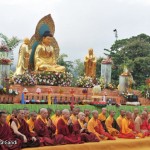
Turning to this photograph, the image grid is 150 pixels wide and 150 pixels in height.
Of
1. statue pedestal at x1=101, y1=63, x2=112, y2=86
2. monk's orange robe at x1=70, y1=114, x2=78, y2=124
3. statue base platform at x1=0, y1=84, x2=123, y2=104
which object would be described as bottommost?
monk's orange robe at x1=70, y1=114, x2=78, y2=124

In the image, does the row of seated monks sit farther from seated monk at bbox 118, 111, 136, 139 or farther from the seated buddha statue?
the seated buddha statue

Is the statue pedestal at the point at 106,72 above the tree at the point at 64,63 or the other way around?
the other way around

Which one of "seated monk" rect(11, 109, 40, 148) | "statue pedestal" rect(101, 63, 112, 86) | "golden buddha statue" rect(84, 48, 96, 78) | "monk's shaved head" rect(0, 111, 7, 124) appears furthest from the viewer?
"golden buddha statue" rect(84, 48, 96, 78)

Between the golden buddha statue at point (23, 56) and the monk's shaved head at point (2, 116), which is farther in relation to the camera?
the golden buddha statue at point (23, 56)

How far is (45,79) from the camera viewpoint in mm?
18828

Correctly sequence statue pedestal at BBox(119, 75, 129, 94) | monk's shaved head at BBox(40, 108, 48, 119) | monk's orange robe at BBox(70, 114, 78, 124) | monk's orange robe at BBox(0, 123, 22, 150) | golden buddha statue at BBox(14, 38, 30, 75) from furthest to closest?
golden buddha statue at BBox(14, 38, 30, 75) → statue pedestal at BBox(119, 75, 129, 94) → monk's orange robe at BBox(70, 114, 78, 124) → monk's shaved head at BBox(40, 108, 48, 119) → monk's orange robe at BBox(0, 123, 22, 150)

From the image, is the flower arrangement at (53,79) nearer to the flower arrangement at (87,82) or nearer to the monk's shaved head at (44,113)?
the flower arrangement at (87,82)

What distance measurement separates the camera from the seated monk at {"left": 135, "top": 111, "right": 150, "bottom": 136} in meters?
11.9

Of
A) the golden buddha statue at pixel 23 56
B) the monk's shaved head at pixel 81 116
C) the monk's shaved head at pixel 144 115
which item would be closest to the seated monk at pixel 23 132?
the monk's shaved head at pixel 81 116

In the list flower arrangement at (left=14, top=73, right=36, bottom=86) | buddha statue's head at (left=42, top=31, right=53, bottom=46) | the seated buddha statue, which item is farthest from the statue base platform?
buddha statue's head at (left=42, top=31, right=53, bottom=46)

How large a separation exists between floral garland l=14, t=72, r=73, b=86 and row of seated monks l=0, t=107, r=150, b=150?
6066 millimetres

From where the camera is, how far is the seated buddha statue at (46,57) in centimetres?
2034

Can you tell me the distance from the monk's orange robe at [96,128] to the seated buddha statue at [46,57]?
379 inches

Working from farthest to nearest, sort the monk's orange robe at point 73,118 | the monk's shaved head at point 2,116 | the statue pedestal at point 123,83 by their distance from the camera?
the statue pedestal at point 123,83, the monk's orange robe at point 73,118, the monk's shaved head at point 2,116
